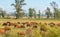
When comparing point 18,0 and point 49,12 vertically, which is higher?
point 18,0

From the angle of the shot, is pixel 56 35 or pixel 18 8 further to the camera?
pixel 18 8

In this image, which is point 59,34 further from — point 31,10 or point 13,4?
point 31,10

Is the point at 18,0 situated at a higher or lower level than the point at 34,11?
higher

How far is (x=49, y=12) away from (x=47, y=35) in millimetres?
96942

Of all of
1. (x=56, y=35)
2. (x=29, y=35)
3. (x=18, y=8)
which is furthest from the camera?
(x=18, y=8)

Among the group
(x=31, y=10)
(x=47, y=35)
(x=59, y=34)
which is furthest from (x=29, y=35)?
(x=31, y=10)

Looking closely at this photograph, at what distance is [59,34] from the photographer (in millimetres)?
7332

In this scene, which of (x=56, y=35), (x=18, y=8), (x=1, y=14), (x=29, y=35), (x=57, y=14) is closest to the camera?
(x=56, y=35)

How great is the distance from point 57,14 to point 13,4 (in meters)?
24.0

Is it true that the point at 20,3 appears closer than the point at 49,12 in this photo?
Yes

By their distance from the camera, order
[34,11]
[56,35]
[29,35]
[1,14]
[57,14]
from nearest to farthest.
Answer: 1. [56,35]
2. [29,35]
3. [57,14]
4. [1,14]
5. [34,11]

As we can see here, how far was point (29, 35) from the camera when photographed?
308 inches

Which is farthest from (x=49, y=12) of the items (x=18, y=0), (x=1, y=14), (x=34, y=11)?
(x=18, y=0)

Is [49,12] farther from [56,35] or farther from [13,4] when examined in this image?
[56,35]
